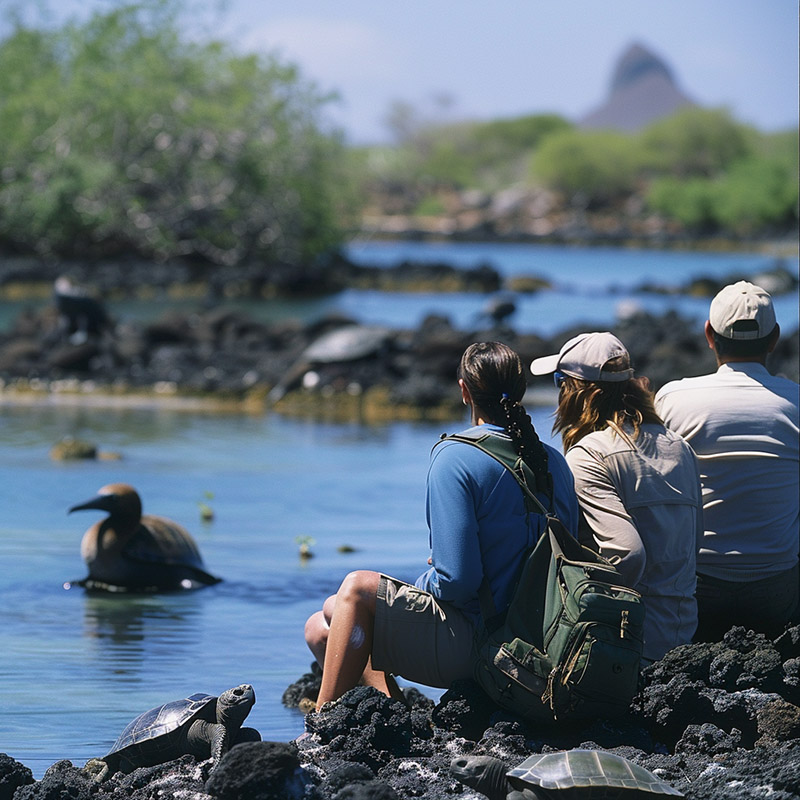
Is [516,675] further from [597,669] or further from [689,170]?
[689,170]

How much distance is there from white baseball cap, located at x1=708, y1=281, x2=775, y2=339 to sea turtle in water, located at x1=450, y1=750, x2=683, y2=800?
1634 millimetres

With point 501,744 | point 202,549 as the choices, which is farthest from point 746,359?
point 202,549

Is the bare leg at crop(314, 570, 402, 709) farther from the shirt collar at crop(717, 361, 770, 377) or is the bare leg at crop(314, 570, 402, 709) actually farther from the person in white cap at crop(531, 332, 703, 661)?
the shirt collar at crop(717, 361, 770, 377)

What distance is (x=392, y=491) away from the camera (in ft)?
34.4

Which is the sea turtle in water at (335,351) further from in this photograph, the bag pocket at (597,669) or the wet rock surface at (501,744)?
the bag pocket at (597,669)

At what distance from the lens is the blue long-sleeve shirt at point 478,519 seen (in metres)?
3.90

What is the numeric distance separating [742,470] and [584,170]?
110972 millimetres

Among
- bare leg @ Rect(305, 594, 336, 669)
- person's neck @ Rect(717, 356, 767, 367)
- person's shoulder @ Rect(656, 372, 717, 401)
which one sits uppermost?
person's neck @ Rect(717, 356, 767, 367)

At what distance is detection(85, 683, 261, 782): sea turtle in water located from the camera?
3.94m

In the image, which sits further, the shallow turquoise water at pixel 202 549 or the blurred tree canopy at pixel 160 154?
the blurred tree canopy at pixel 160 154

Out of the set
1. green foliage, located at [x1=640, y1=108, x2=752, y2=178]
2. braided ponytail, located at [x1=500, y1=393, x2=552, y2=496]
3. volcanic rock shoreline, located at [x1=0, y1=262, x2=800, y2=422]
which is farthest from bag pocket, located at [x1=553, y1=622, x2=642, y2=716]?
green foliage, located at [x1=640, y1=108, x2=752, y2=178]

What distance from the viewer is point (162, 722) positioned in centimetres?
411

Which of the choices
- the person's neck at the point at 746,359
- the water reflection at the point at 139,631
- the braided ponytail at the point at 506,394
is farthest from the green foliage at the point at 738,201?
the braided ponytail at the point at 506,394

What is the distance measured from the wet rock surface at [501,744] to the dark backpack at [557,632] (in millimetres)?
126
